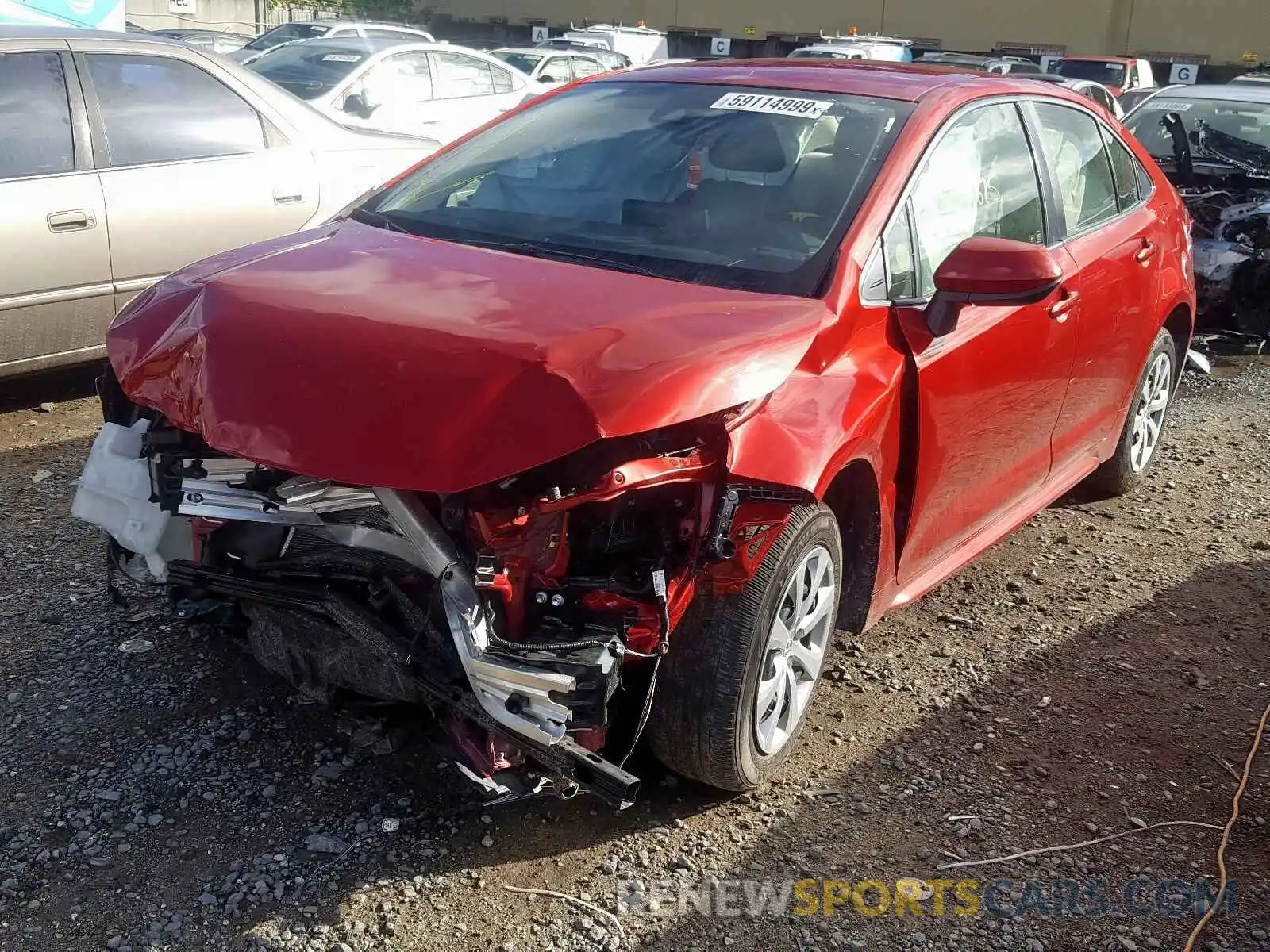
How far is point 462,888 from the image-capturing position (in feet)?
9.02

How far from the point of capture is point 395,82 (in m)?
11.2

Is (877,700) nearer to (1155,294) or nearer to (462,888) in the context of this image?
(462,888)

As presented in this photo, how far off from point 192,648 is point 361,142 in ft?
11.8

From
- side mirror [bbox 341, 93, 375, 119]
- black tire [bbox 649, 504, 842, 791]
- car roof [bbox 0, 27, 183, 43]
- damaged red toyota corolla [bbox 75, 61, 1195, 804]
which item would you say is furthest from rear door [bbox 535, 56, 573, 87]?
black tire [bbox 649, 504, 842, 791]

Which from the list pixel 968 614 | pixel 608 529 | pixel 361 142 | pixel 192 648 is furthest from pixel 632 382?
pixel 361 142

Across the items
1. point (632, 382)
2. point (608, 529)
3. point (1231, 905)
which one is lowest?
point (1231, 905)

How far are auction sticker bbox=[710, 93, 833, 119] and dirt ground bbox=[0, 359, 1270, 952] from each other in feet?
5.54

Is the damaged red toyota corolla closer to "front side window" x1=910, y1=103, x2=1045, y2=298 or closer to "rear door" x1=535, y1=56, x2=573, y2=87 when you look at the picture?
"front side window" x1=910, y1=103, x2=1045, y2=298

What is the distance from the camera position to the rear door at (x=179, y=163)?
540cm

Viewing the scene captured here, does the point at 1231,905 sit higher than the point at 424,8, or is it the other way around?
the point at 424,8

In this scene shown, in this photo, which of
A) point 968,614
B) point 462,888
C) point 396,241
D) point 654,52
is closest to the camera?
point 462,888

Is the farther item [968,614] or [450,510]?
[968,614]

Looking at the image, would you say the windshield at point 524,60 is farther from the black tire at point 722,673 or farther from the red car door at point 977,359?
the black tire at point 722,673

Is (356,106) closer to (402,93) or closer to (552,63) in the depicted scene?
(402,93)
